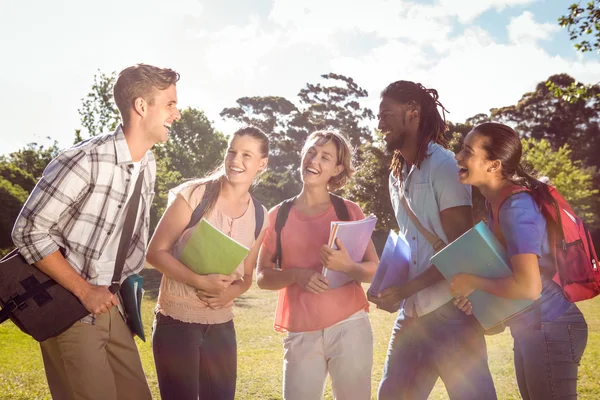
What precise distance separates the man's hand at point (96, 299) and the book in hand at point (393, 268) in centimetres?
151

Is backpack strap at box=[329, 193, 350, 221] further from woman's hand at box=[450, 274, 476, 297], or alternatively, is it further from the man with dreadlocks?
woman's hand at box=[450, 274, 476, 297]

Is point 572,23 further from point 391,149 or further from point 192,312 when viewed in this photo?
point 192,312

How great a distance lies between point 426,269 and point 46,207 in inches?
81.4

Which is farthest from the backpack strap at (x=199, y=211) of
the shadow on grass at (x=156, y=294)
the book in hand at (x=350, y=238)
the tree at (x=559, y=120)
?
the tree at (x=559, y=120)

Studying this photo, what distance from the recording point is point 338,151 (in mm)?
3891

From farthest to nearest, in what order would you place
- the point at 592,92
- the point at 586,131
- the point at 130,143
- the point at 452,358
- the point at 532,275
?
the point at 586,131 < the point at 592,92 < the point at 452,358 < the point at 130,143 < the point at 532,275

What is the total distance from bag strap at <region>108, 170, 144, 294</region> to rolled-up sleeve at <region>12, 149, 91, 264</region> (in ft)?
1.14

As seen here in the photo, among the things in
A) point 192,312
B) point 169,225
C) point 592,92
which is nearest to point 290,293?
point 192,312

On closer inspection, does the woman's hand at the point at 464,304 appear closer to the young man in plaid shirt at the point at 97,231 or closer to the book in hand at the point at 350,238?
the book in hand at the point at 350,238

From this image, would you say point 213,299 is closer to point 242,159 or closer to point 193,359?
point 193,359

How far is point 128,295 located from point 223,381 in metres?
0.78

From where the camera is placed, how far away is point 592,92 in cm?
1132

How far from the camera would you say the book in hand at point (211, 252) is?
3.00 m

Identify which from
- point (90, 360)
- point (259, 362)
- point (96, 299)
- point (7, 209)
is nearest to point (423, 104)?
point (96, 299)
